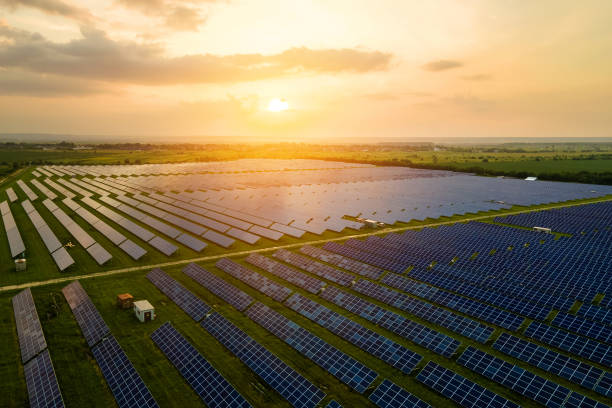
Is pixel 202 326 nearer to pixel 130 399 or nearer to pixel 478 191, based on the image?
pixel 130 399

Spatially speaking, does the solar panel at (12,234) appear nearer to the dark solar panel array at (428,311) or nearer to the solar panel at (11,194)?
the solar panel at (11,194)

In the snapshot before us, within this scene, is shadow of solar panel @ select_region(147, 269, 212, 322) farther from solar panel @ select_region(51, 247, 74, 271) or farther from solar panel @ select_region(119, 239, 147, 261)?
solar panel @ select_region(51, 247, 74, 271)

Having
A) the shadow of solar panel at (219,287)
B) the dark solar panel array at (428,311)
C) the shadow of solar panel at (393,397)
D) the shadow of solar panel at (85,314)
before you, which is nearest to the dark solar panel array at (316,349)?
the shadow of solar panel at (393,397)

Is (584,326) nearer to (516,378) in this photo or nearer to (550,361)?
(550,361)

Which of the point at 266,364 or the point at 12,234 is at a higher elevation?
the point at 12,234

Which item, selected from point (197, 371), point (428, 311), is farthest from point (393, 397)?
point (197, 371)

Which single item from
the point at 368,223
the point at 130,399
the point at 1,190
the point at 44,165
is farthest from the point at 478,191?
the point at 44,165

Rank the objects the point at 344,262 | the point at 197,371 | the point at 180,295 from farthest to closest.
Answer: the point at 344,262 → the point at 180,295 → the point at 197,371
